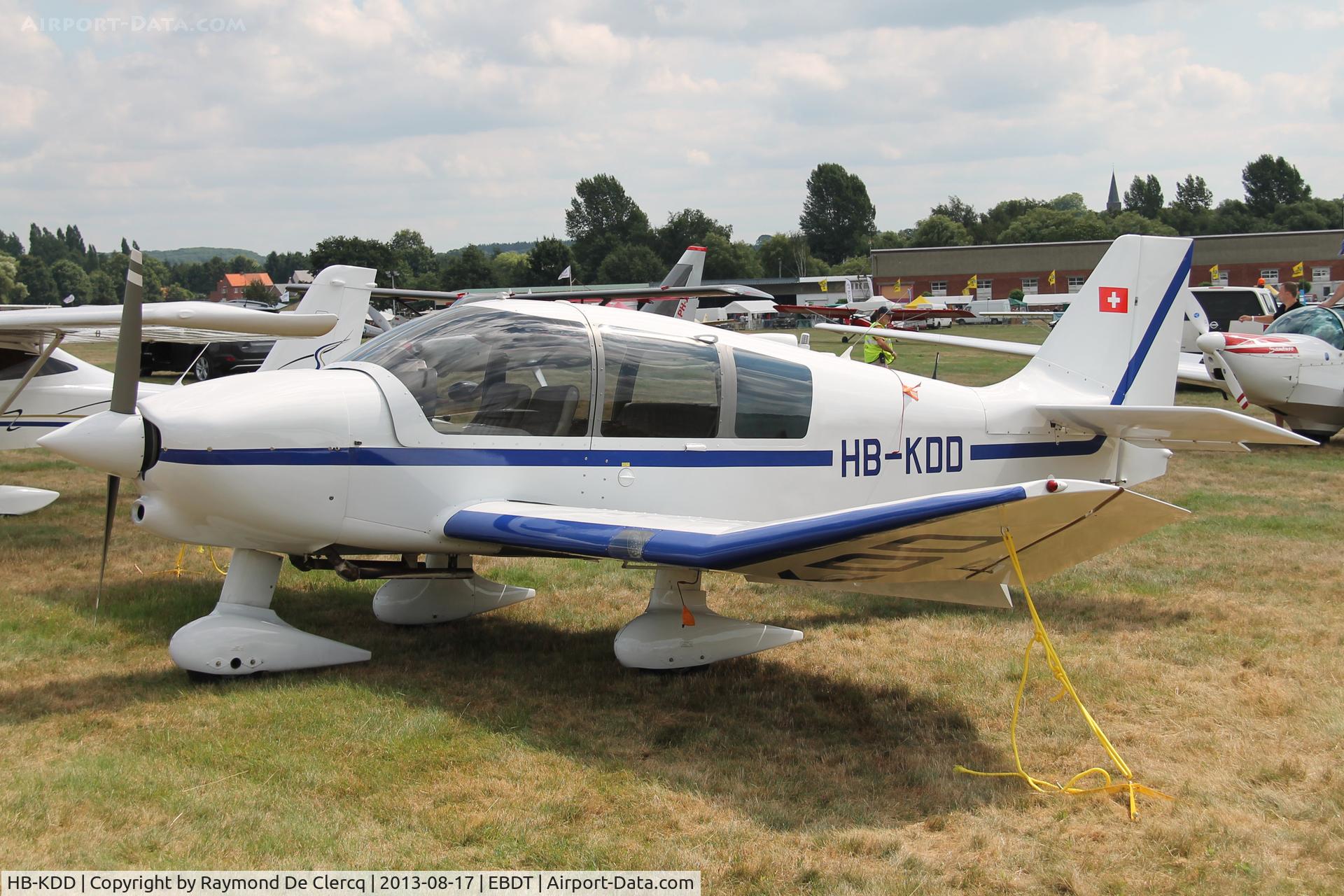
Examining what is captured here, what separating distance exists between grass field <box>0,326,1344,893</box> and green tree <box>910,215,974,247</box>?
Result: 112380 millimetres

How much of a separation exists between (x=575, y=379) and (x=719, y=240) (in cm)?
10455

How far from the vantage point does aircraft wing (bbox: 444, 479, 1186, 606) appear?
3904 mm

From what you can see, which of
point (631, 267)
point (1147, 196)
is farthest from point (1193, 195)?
point (631, 267)

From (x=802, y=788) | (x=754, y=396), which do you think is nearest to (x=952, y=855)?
(x=802, y=788)

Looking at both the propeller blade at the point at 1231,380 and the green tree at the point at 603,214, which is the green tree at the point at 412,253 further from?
the propeller blade at the point at 1231,380

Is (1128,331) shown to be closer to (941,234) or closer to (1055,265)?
(1055,265)

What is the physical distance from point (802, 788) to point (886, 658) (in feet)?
6.41

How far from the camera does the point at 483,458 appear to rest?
5426 mm

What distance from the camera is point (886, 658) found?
6.03 metres

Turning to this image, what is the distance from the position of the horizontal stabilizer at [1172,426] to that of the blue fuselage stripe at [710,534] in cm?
196

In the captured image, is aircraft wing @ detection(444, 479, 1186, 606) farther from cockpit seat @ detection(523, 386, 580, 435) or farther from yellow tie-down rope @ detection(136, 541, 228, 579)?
yellow tie-down rope @ detection(136, 541, 228, 579)

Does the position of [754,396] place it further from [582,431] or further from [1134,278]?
[1134,278]

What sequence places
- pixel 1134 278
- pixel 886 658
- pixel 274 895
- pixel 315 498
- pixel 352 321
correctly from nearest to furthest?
pixel 274 895
pixel 315 498
pixel 886 658
pixel 1134 278
pixel 352 321

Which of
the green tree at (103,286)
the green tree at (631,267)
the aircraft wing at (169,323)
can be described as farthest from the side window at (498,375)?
the green tree at (103,286)
